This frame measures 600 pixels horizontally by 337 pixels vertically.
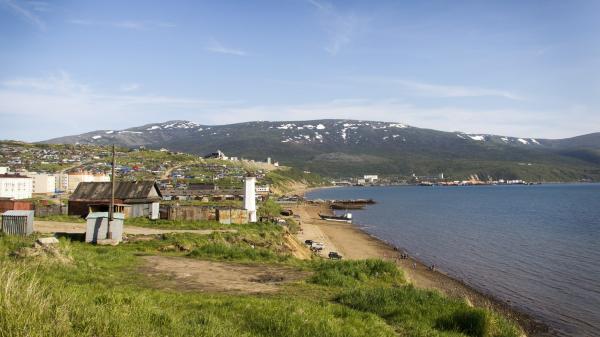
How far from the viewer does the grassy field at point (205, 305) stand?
252 inches

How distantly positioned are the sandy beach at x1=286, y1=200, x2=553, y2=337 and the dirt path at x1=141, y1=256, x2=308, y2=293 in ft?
19.6

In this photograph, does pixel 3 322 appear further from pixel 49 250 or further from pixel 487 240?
pixel 487 240

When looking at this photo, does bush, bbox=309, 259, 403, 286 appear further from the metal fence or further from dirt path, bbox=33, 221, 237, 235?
the metal fence

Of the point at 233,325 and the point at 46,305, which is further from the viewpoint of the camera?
the point at 233,325

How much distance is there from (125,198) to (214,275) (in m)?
28.5

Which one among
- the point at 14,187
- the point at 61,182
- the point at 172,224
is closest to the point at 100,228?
the point at 172,224

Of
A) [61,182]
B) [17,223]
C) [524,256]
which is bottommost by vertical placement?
[524,256]

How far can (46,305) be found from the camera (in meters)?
6.26

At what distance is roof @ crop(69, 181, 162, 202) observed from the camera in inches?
1671

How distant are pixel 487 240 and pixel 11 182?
218 feet

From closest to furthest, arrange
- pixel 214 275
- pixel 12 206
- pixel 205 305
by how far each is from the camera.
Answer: pixel 205 305, pixel 214 275, pixel 12 206

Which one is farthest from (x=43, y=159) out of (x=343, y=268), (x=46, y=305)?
(x=46, y=305)

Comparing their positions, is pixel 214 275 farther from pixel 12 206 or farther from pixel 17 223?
pixel 12 206

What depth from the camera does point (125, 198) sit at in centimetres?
4278
